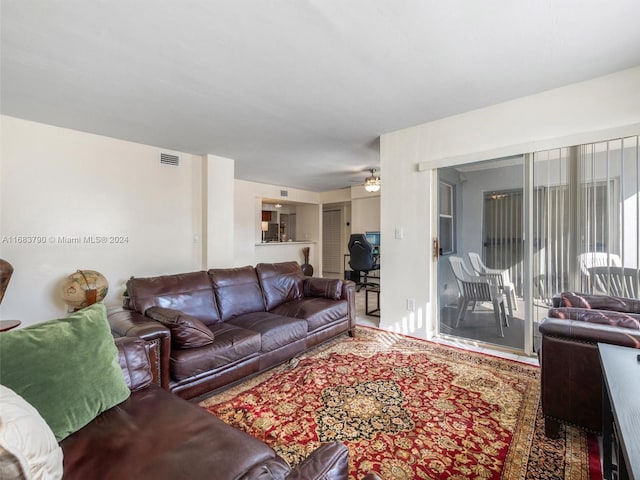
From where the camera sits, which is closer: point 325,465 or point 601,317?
point 325,465

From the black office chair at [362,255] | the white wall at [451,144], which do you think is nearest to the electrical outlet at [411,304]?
the white wall at [451,144]

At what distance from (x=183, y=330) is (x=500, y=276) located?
2997 millimetres

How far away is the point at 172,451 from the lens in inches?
38.4

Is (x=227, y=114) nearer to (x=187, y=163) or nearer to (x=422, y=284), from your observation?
(x=187, y=163)

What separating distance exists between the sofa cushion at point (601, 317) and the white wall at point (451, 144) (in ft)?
5.27

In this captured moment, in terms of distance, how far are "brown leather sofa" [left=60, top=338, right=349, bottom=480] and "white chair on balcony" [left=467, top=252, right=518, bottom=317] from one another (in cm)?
283

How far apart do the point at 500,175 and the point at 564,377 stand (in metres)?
2.15

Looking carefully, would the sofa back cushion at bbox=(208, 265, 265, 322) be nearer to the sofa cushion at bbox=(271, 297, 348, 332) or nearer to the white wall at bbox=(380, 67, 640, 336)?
the sofa cushion at bbox=(271, 297, 348, 332)

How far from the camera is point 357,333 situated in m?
3.58

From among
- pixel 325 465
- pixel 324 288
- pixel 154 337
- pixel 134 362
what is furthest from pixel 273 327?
pixel 325 465

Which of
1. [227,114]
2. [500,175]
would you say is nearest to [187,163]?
[227,114]

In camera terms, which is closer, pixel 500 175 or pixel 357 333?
pixel 500 175

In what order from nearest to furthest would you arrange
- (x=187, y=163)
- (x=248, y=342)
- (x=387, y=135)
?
(x=248, y=342)
(x=387, y=135)
(x=187, y=163)

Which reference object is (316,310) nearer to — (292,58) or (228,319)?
(228,319)
